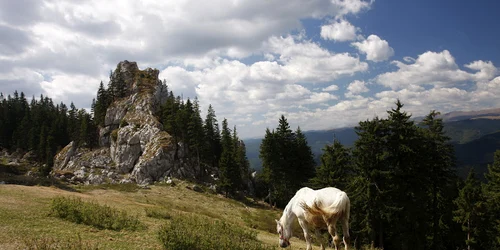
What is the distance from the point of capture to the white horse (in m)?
11.2

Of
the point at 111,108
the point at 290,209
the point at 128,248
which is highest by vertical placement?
the point at 111,108

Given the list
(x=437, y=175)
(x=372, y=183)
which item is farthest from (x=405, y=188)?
(x=437, y=175)

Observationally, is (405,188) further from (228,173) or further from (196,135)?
(196,135)

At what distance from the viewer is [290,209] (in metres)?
13.6

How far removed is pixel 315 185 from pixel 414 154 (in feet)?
42.1

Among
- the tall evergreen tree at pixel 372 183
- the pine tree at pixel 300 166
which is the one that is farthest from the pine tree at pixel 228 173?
the tall evergreen tree at pixel 372 183

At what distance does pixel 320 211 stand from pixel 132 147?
7668cm

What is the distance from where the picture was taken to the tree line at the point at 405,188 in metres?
27.2

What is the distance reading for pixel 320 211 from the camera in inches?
458

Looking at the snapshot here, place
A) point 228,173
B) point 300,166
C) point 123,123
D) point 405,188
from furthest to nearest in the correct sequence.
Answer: point 123,123, point 228,173, point 300,166, point 405,188

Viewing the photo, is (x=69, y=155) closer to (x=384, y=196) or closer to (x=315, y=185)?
(x=315, y=185)

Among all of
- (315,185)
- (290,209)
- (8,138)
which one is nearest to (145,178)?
(315,185)

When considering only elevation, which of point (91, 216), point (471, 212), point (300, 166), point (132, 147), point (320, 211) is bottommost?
point (471, 212)

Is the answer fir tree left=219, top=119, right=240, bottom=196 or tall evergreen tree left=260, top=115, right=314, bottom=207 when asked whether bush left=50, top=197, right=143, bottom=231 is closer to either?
tall evergreen tree left=260, top=115, right=314, bottom=207
